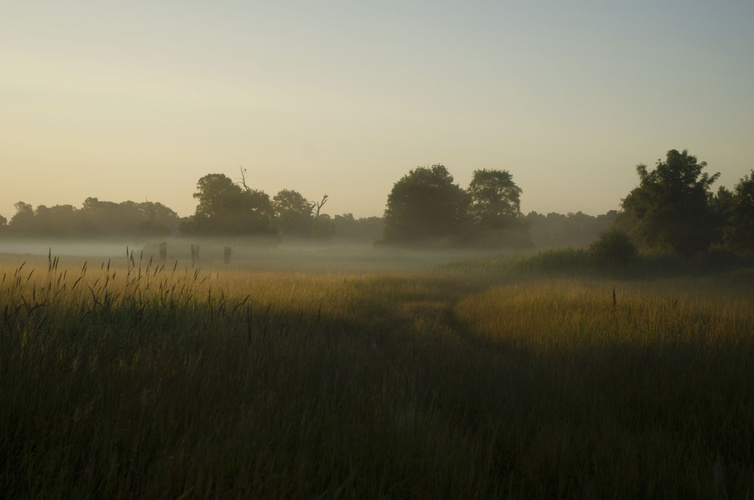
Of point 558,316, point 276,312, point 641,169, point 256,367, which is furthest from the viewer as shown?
point 641,169

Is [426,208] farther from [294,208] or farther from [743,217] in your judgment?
[294,208]

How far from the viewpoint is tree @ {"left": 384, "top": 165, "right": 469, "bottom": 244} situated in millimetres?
50625

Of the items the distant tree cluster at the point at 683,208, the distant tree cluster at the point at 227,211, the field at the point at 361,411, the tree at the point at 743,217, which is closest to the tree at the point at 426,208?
the distant tree cluster at the point at 227,211

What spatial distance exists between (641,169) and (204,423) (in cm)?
3509

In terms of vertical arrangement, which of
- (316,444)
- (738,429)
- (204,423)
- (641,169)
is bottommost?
(738,429)

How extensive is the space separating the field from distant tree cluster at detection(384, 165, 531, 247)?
4320cm

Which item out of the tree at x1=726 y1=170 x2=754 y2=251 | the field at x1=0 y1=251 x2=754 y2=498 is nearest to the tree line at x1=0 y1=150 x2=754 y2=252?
the tree at x1=726 y1=170 x2=754 y2=251

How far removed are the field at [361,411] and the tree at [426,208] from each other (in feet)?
142

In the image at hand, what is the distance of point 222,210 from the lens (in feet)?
152

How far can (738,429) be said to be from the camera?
13.3 feet

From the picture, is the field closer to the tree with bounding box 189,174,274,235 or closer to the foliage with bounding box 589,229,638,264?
the foliage with bounding box 589,229,638,264

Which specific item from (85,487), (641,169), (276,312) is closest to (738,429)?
(85,487)

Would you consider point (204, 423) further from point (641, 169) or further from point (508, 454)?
point (641, 169)

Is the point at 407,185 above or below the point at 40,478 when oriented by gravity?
above
